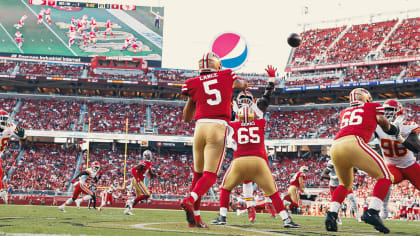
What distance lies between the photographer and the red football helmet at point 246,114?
8.34m

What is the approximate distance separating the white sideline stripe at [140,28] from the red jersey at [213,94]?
39740 mm

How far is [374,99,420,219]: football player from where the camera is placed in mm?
7504

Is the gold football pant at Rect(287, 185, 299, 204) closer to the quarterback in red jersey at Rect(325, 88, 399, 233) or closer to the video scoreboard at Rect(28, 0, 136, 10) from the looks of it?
the quarterback in red jersey at Rect(325, 88, 399, 233)

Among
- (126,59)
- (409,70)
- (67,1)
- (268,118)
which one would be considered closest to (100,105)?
(126,59)

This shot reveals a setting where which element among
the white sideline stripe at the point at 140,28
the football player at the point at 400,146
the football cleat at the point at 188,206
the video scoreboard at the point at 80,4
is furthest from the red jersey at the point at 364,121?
the video scoreboard at the point at 80,4

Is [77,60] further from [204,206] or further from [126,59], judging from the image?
[204,206]

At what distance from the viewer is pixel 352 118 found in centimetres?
679

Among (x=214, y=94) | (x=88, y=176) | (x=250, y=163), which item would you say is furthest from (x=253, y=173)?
(x=88, y=176)

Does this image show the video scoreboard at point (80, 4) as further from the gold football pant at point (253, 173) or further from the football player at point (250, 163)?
the gold football pant at point (253, 173)

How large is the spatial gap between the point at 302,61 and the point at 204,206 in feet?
81.3

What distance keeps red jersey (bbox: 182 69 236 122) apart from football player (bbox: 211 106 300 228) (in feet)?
4.88

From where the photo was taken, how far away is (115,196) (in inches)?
1177

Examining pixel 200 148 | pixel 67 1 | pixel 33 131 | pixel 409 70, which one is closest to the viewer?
pixel 200 148

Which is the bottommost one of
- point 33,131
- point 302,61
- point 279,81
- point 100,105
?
point 33,131
